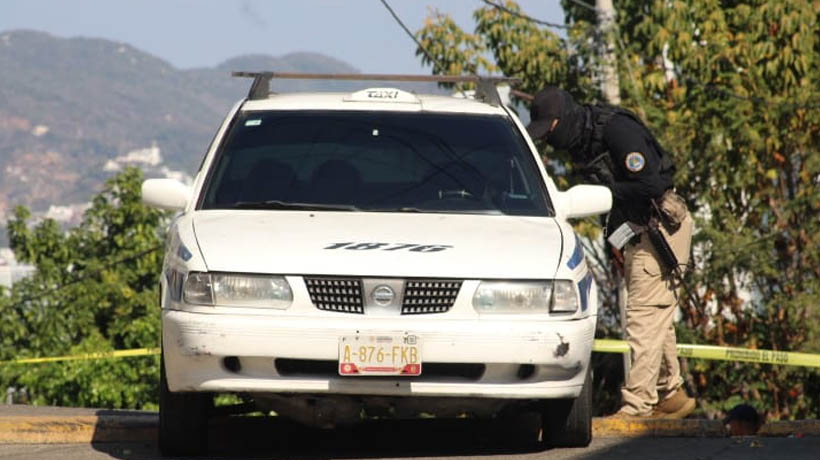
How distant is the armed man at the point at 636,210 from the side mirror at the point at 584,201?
0.60 meters

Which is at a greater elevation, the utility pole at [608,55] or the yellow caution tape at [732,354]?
the utility pole at [608,55]

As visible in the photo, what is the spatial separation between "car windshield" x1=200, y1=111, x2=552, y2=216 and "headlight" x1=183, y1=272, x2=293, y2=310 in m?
0.84

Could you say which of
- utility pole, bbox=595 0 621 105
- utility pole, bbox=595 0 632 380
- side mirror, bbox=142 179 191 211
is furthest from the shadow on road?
utility pole, bbox=595 0 621 105

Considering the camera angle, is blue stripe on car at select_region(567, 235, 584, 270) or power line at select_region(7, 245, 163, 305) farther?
power line at select_region(7, 245, 163, 305)

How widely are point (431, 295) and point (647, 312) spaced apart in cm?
232

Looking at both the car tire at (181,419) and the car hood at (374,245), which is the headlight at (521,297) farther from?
the car tire at (181,419)

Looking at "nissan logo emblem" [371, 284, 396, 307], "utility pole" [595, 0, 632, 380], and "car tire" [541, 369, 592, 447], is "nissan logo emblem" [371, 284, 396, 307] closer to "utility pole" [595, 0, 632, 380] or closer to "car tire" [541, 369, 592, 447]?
"car tire" [541, 369, 592, 447]

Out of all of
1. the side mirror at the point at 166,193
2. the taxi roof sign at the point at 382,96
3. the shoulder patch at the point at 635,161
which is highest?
the taxi roof sign at the point at 382,96

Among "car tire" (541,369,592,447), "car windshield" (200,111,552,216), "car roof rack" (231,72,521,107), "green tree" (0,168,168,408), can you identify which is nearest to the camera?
"car tire" (541,369,592,447)

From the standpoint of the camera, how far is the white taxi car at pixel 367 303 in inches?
249

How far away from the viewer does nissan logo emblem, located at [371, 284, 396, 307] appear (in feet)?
20.9

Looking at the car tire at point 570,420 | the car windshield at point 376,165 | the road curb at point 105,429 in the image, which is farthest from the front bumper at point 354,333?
the road curb at point 105,429

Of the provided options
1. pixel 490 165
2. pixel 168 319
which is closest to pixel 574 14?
pixel 490 165

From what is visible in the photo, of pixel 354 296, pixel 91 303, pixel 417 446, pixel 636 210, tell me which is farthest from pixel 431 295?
pixel 91 303
